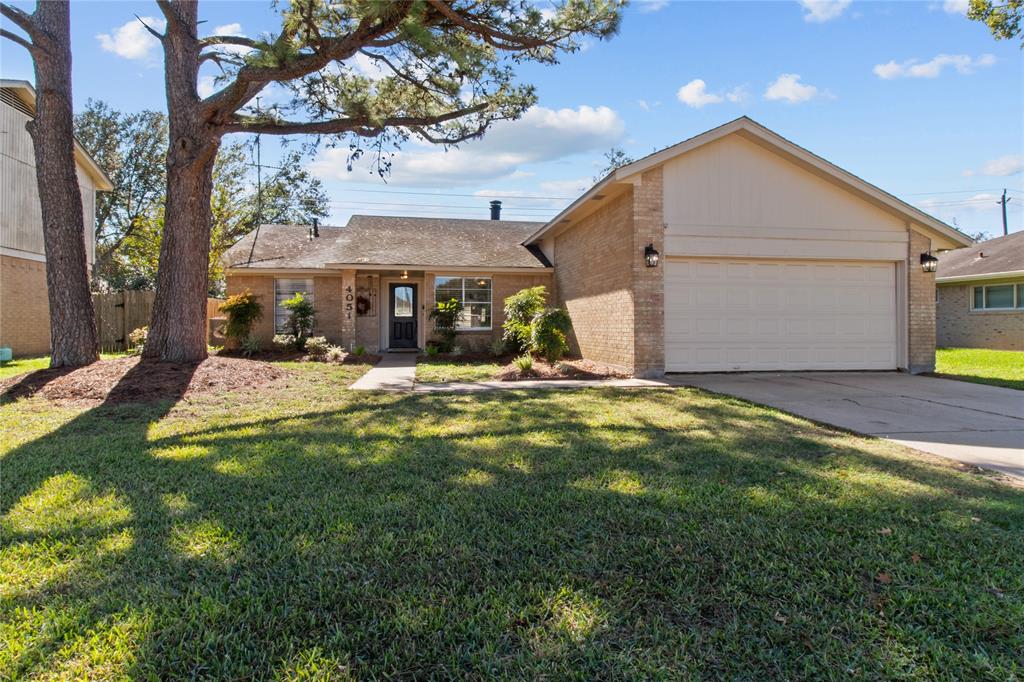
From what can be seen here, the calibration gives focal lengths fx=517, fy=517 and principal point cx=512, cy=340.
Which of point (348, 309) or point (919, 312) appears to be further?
point (348, 309)

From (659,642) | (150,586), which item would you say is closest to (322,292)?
(150,586)

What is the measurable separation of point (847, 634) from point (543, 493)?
5.82 feet

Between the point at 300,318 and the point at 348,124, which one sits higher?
the point at 348,124

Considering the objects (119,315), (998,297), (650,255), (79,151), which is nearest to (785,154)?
(650,255)

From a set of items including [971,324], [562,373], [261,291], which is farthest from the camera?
[971,324]

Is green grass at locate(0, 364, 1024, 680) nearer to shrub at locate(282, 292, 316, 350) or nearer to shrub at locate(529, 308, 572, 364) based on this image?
shrub at locate(529, 308, 572, 364)

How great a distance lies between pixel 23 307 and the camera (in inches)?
550

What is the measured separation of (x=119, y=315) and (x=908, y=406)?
62.9ft

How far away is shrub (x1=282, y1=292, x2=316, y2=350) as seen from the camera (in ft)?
44.3

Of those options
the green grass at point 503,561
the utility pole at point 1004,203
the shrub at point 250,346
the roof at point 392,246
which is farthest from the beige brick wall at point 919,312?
the utility pole at point 1004,203

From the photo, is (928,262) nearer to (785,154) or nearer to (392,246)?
(785,154)

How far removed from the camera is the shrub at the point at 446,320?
13773mm

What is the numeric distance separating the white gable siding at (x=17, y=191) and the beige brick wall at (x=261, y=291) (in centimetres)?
352

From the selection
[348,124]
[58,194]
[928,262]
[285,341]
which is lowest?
[285,341]
